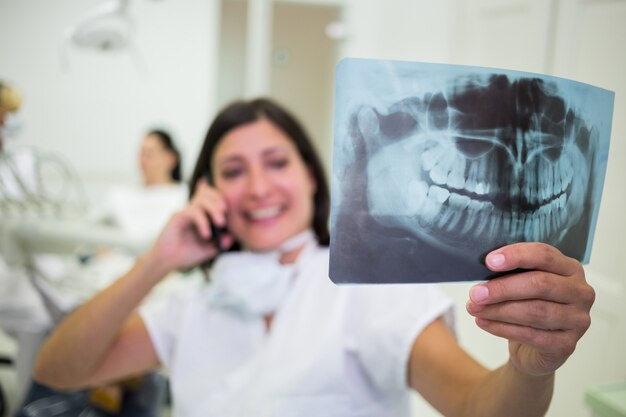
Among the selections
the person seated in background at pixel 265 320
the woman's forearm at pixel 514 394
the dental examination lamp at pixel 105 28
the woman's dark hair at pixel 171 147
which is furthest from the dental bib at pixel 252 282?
the woman's dark hair at pixel 171 147

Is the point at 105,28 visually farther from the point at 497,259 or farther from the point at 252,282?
the point at 497,259

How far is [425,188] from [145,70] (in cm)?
233

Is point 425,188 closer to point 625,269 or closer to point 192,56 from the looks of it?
point 625,269

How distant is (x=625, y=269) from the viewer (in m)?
0.37

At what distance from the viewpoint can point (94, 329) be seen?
0.68 metres

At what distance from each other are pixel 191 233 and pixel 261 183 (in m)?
0.12

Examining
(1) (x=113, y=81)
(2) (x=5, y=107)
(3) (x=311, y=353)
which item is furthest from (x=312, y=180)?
(1) (x=113, y=81)

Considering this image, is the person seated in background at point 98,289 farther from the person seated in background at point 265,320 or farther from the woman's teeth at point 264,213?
the woman's teeth at point 264,213

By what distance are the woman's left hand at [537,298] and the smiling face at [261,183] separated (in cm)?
45

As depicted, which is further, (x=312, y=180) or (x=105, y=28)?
(x=105, y=28)

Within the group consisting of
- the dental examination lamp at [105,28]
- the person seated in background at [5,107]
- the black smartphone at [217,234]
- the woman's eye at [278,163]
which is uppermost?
the dental examination lamp at [105,28]

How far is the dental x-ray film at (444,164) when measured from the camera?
1.03 ft

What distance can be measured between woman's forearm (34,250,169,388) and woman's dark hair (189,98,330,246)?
0.67 ft

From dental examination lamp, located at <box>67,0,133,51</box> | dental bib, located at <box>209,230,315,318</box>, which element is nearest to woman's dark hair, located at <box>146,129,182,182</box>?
dental examination lamp, located at <box>67,0,133,51</box>
